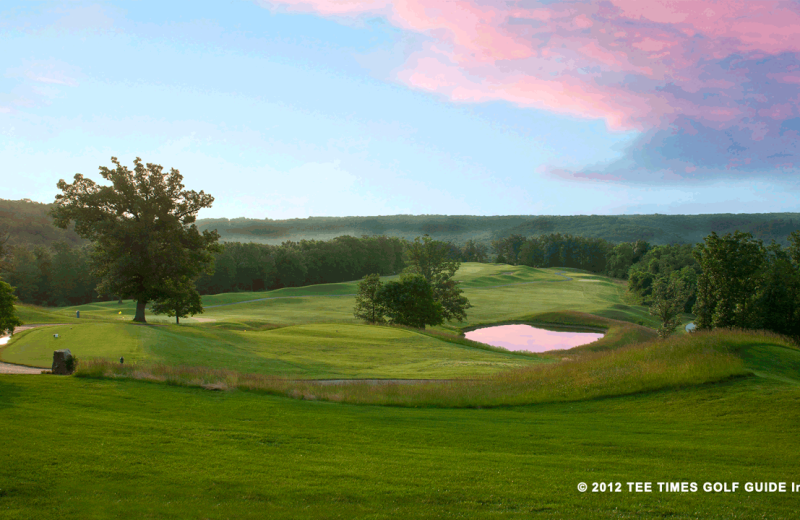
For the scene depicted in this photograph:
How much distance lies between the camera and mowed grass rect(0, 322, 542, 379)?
81.1ft

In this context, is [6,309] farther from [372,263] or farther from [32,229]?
[32,229]

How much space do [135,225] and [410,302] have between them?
29875mm

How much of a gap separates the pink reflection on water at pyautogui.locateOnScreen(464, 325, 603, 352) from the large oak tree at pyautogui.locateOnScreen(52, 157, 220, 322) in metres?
33.1

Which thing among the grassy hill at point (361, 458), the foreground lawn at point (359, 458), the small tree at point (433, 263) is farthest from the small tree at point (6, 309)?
the small tree at point (433, 263)

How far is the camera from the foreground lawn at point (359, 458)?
22.3ft

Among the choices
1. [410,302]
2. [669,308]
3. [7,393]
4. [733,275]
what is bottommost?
[410,302]

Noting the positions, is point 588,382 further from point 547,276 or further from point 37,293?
point 547,276

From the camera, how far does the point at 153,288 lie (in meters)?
37.5

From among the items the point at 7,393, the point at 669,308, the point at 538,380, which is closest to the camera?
the point at 7,393

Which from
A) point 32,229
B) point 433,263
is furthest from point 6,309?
point 32,229

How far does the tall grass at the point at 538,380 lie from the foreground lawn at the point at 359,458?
2.22 meters

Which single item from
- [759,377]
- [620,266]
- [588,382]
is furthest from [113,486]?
[620,266]

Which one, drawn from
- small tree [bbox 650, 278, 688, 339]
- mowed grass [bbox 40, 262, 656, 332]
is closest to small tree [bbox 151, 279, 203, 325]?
mowed grass [bbox 40, 262, 656, 332]

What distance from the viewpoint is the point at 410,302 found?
56.2 m
